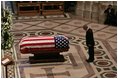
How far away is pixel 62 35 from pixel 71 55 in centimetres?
57

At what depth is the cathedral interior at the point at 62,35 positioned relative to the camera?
24.1 ft

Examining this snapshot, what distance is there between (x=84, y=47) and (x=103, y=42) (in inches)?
27.8

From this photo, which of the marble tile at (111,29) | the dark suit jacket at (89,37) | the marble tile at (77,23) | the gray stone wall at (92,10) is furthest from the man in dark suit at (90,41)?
the gray stone wall at (92,10)

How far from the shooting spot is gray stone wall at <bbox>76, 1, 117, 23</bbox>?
11.2 m

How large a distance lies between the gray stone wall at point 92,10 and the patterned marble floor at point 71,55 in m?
0.40

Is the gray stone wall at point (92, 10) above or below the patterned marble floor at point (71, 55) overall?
above

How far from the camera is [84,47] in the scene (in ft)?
29.5

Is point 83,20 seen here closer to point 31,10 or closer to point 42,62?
point 31,10

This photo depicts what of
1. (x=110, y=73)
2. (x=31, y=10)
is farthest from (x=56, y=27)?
(x=110, y=73)

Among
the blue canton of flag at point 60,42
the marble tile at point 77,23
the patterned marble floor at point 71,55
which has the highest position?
the blue canton of flag at point 60,42

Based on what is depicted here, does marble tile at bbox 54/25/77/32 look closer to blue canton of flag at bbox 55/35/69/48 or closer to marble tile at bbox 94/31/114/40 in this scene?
marble tile at bbox 94/31/114/40

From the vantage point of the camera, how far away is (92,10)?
11547 mm

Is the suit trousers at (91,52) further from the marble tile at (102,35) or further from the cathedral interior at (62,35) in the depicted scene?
the marble tile at (102,35)

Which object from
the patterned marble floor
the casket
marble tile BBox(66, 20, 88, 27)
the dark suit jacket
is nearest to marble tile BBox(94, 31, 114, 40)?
the patterned marble floor
